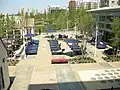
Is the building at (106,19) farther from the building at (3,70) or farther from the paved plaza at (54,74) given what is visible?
the building at (3,70)

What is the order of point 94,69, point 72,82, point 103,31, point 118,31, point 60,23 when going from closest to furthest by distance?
point 72,82 → point 94,69 → point 118,31 → point 103,31 → point 60,23

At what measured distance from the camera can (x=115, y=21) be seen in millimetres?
41219

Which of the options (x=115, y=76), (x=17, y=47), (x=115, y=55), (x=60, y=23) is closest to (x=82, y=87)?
(x=115, y=76)

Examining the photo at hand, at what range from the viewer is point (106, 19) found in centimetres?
5784

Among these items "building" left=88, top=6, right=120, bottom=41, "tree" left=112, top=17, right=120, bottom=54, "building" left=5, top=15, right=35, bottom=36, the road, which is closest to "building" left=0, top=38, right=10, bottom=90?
the road

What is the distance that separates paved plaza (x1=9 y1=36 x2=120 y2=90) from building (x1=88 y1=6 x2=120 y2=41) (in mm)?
15628

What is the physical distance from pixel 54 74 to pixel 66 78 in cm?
224

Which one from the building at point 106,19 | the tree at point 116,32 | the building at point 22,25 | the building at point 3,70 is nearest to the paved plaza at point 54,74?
the building at point 3,70

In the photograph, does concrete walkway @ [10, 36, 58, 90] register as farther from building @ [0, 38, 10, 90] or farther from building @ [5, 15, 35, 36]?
building @ [5, 15, 35, 36]

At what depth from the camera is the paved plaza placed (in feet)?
83.4

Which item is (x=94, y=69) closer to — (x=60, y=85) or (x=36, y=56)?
(x=60, y=85)

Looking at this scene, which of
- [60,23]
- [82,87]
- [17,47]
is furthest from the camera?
[60,23]

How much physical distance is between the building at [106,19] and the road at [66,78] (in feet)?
69.7

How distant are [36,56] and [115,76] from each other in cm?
1693
